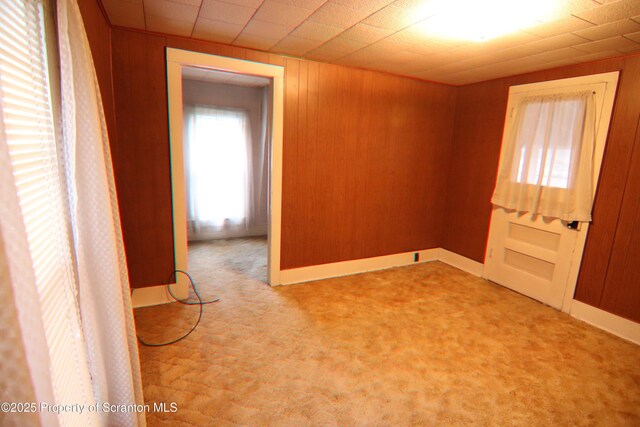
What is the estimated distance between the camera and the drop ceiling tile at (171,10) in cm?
216

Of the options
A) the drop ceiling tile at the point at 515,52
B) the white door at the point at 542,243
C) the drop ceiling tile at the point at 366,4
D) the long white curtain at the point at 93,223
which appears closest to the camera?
the long white curtain at the point at 93,223

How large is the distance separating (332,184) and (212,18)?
1937 mm

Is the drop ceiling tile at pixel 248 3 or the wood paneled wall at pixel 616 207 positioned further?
the wood paneled wall at pixel 616 207

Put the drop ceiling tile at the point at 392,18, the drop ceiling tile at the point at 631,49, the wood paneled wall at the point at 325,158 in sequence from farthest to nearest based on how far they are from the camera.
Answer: the wood paneled wall at the point at 325,158 → the drop ceiling tile at the point at 631,49 → the drop ceiling tile at the point at 392,18

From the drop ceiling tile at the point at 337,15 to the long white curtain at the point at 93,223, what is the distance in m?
1.39

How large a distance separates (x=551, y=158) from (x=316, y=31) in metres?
2.57

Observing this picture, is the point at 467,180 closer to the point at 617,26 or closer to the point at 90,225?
the point at 617,26

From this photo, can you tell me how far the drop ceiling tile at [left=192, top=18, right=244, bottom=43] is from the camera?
8.06ft

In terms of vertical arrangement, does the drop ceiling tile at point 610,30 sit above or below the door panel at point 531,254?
above

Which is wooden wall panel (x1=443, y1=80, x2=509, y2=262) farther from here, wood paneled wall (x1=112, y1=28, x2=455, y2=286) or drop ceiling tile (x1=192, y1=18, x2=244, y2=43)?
drop ceiling tile (x1=192, y1=18, x2=244, y2=43)

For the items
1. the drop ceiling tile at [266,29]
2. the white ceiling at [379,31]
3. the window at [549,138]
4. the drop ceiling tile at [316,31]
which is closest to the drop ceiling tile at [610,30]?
the white ceiling at [379,31]

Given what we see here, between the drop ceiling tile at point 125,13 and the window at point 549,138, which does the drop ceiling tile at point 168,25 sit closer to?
the drop ceiling tile at point 125,13

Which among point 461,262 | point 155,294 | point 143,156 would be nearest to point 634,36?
point 461,262

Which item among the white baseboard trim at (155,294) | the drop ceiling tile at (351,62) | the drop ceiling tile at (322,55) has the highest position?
the drop ceiling tile at (351,62)
